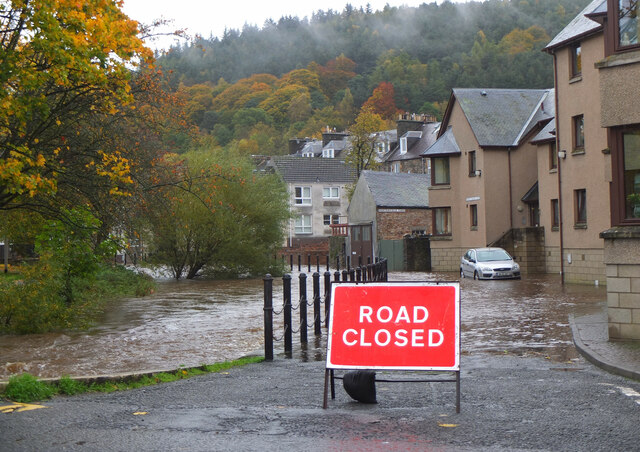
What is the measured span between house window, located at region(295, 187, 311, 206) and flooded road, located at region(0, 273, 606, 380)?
185ft

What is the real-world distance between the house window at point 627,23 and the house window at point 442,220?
34.3m

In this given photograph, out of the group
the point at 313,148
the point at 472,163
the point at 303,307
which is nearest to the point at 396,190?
the point at 472,163

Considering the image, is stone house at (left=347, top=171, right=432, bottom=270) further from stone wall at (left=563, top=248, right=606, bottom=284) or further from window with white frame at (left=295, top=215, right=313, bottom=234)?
window with white frame at (left=295, top=215, right=313, bottom=234)

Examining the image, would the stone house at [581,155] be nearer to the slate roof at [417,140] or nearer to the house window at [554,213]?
the house window at [554,213]

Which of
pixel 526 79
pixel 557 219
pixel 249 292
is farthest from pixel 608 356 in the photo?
pixel 526 79

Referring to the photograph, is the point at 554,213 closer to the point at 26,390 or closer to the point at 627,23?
the point at 627,23

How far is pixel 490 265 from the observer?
35.2m

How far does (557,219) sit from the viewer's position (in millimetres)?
37656

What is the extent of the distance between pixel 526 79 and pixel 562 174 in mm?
71225

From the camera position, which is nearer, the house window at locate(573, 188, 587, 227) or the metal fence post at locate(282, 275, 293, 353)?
the metal fence post at locate(282, 275, 293, 353)

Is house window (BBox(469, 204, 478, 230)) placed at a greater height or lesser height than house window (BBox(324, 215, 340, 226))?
lesser

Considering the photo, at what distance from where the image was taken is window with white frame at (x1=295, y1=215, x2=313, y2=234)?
271ft

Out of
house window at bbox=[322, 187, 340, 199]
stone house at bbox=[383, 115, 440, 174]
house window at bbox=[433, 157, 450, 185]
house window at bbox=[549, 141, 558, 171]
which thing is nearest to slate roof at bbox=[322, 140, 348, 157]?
stone house at bbox=[383, 115, 440, 174]

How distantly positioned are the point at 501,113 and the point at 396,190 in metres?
13.5
